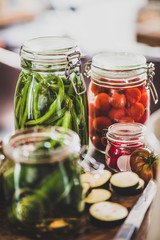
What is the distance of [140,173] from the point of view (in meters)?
0.76

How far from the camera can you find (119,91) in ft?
2.84

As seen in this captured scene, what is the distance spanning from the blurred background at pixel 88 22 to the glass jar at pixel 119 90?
Answer: 257 cm

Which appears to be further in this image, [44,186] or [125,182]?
[125,182]

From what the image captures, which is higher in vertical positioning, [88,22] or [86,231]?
[86,231]

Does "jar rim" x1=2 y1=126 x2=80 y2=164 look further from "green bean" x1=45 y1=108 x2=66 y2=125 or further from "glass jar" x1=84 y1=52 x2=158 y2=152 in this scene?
"glass jar" x1=84 y1=52 x2=158 y2=152

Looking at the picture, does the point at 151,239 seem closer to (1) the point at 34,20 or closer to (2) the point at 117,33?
(2) the point at 117,33

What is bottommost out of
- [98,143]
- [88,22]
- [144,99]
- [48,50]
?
[88,22]

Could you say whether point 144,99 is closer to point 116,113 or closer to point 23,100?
point 116,113

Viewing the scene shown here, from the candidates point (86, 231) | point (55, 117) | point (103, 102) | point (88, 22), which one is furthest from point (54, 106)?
point (88, 22)

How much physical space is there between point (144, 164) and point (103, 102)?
18cm

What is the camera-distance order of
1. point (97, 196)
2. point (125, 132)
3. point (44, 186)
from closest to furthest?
point (44, 186), point (97, 196), point (125, 132)

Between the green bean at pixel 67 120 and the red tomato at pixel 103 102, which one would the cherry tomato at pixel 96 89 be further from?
the green bean at pixel 67 120

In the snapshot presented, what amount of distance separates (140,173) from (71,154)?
236mm

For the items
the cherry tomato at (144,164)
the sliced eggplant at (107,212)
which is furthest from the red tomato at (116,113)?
the sliced eggplant at (107,212)
